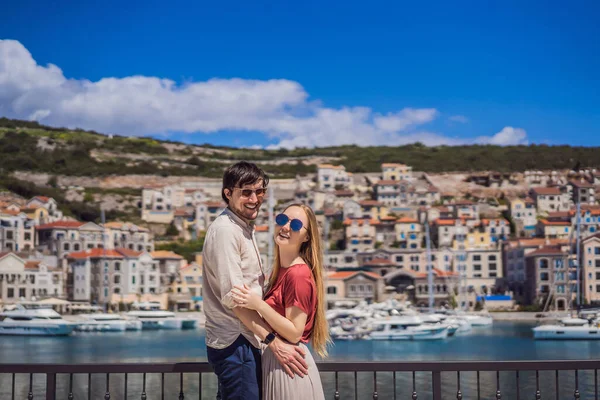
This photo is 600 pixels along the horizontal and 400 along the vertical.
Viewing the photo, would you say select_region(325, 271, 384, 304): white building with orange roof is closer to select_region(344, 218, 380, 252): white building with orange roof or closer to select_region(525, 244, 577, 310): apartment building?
select_region(344, 218, 380, 252): white building with orange roof

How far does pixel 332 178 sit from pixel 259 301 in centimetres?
8224

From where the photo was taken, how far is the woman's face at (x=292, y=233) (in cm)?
329

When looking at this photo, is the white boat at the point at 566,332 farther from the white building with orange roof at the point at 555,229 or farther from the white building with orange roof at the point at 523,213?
the white building with orange roof at the point at 523,213

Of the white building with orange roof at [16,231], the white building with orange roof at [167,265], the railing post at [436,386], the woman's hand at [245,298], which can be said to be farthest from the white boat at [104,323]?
the woman's hand at [245,298]

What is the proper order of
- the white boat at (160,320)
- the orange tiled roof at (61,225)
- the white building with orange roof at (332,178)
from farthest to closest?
the white building with orange roof at (332,178)
the orange tiled roof at (61,225)
the white boat at (160,320)

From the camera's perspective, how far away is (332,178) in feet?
279

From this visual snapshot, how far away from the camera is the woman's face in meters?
3.29

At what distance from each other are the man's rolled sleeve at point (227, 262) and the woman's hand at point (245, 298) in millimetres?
19

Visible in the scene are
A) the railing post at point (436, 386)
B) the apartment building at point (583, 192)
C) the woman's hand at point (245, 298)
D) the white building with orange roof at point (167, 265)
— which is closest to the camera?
the woman's hand at point (245, 298)

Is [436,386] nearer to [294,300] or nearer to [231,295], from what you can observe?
[294,300]

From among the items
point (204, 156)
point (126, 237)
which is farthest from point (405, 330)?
point (204, 156)

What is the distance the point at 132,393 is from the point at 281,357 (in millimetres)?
17083

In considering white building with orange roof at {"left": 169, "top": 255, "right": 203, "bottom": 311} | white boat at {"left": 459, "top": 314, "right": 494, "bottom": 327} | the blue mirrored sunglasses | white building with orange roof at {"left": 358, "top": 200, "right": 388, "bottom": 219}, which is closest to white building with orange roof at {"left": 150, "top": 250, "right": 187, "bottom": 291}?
white building with orange roof at {"left": 169, "top": 255, "right": 203, "bottom": 311}

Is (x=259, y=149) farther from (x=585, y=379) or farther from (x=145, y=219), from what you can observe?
(x=585, y=379)
